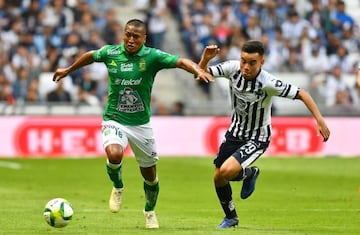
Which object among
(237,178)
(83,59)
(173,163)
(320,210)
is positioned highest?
(83,59)

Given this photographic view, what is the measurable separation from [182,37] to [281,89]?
18.0 metres

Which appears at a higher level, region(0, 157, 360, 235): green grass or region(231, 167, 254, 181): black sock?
region(231, 167, 254, 181): black sock

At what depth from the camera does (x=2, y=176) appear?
840 inches

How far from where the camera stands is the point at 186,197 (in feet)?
57.8

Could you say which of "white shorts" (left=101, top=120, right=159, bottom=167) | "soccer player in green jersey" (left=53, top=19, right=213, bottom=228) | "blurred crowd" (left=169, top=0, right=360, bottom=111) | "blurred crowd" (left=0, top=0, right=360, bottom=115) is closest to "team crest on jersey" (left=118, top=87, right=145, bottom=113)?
"soccer player in green jersey" (left=53, top=19, right=213, bottom=228)

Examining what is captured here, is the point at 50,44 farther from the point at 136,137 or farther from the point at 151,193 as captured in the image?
the point at 136,137

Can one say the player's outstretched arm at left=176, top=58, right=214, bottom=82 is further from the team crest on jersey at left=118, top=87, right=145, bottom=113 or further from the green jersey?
the team crest on jersey at left=118, top=87, right=145, bottom=113

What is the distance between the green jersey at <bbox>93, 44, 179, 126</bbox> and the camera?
12398 mm

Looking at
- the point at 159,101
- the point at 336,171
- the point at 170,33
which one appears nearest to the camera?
the point at 336,171

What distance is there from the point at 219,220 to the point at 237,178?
1.40 m

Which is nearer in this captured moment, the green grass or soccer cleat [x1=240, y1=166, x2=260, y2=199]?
the green grass

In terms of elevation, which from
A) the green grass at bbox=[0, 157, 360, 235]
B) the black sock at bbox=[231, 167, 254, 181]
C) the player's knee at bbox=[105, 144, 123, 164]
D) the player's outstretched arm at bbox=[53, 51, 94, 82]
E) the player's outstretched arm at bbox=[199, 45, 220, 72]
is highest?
the player's outstretched arm at bbox=[199, 45, 220, 72]

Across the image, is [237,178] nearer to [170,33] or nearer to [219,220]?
[219,220]

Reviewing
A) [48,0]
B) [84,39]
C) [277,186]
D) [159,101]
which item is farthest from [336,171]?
[48,0]
